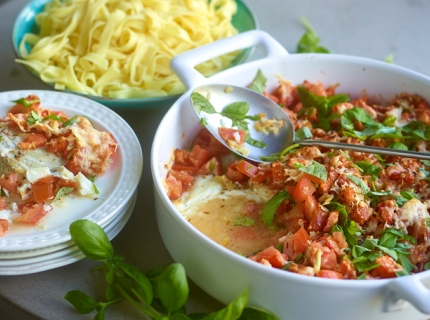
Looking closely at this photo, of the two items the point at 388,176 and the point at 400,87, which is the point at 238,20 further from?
the point at 388,176

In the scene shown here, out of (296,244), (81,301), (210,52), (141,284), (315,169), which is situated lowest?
(81,301)

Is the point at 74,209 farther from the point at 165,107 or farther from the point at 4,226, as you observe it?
the point at 165,107

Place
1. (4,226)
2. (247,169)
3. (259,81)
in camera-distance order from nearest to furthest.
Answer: (4,226)
(247,169)
(259,81)

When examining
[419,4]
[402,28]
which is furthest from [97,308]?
[419,4]

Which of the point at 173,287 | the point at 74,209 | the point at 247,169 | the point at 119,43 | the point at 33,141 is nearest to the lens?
the point at 173,287

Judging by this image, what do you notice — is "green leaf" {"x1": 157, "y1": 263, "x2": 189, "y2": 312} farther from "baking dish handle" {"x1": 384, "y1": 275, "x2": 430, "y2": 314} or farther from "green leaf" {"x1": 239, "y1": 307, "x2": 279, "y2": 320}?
"baking dish handle" {"x1": 384, "y1": 275, "x2": 430, "y2": 314}

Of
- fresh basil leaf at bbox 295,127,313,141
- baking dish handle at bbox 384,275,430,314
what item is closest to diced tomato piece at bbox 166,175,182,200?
fresh basil leaf at bbox 295,127,313,141

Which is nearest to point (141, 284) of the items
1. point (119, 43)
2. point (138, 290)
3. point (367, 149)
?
point (138, 290)

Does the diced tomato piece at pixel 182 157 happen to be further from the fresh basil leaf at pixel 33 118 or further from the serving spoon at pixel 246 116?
the fresh basil leaf at pixel 33 118
